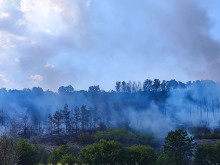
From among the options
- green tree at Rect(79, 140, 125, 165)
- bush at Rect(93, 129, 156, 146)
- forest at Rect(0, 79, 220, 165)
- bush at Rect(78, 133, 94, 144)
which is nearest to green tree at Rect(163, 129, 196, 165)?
forest at Rect(0, 79, 220, 165)

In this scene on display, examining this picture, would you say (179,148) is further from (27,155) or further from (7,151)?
(7,151)

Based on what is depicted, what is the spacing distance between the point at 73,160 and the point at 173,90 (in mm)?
86450

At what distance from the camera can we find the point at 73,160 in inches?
1109

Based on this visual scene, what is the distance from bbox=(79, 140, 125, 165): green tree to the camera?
80.4 ft

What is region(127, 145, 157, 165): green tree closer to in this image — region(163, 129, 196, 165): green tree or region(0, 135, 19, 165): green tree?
region(163, 129, 196, 165): green tree

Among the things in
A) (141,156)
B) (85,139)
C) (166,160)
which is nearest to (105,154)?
(141,156)

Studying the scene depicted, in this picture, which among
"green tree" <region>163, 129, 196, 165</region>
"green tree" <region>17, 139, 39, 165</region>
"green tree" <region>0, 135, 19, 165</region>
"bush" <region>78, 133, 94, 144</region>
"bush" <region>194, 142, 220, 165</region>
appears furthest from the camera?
"bush" <region>78, 133, 94, 144</region>

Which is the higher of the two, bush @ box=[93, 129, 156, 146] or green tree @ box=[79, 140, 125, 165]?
green tree @ box=[79, 140, 125, 165]

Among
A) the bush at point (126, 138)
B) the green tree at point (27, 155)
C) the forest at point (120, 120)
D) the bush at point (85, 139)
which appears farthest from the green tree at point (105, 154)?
the bush at point (85, 139)

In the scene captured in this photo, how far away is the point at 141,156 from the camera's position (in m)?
26.0

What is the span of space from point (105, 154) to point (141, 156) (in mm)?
4160

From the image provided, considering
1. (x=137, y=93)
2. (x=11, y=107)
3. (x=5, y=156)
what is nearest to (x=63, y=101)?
(x=11, y=107)

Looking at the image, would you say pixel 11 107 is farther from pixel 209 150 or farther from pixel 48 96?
pixel 209 150

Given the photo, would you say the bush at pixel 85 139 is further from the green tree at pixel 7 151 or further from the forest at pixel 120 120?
the green tree at pixel 7 151
